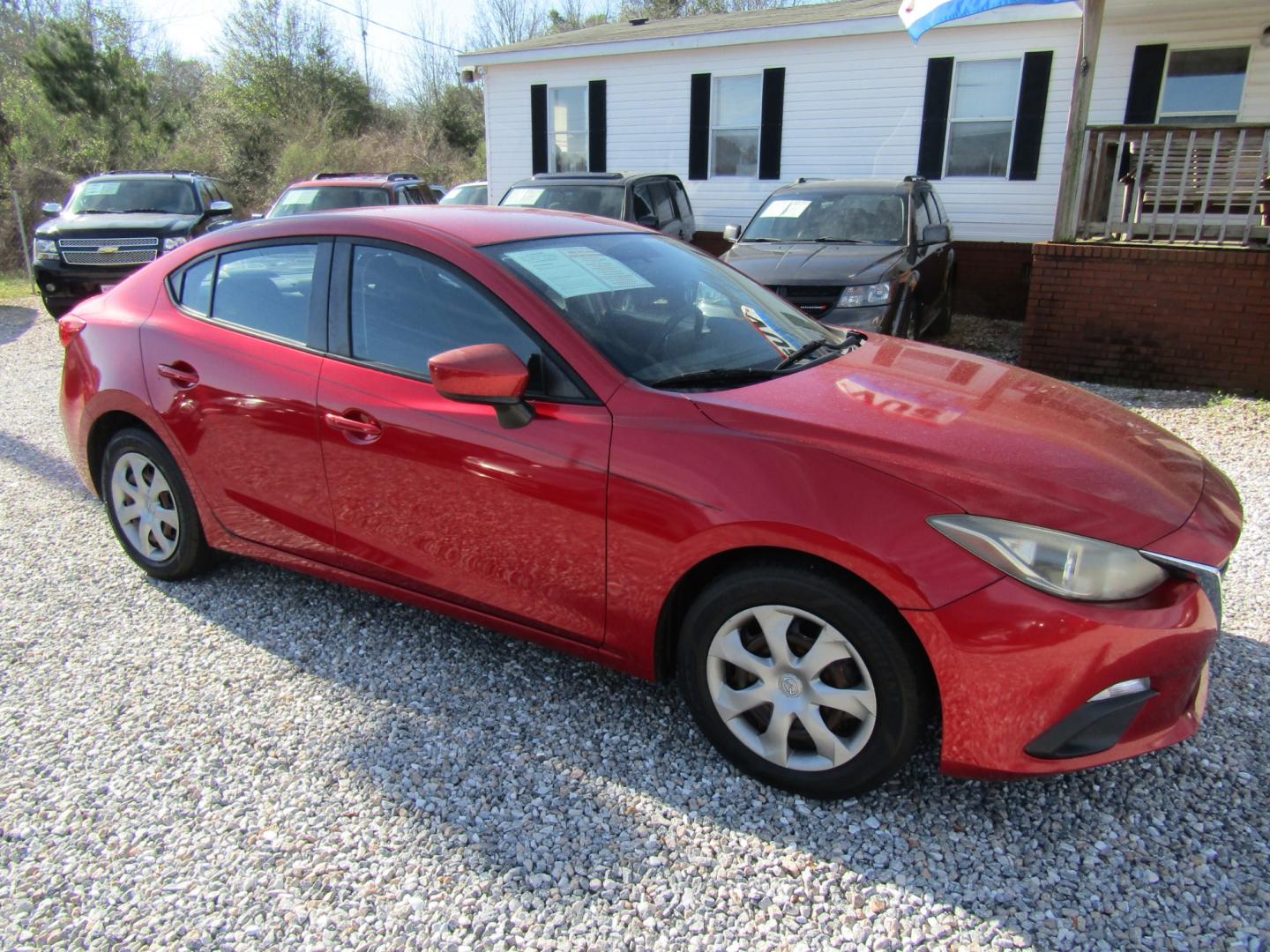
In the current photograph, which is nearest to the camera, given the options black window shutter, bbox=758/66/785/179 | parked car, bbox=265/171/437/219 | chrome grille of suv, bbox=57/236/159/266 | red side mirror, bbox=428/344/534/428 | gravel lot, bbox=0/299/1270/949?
gravel lot, bbox=0/299/1270/949

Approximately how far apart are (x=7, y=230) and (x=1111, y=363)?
2006 cm

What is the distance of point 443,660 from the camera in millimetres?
3266

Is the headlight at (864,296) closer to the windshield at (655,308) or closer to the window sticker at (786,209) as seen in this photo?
the window sticker at (786,209)

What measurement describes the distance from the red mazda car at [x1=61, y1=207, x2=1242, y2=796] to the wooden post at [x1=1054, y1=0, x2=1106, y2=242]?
17.8ft

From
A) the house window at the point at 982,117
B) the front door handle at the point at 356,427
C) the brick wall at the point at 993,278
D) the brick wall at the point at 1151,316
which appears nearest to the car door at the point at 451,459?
the front door handle at the point at 356,427

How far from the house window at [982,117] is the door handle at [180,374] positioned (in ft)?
35.9

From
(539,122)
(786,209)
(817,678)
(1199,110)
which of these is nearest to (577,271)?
(817,678)

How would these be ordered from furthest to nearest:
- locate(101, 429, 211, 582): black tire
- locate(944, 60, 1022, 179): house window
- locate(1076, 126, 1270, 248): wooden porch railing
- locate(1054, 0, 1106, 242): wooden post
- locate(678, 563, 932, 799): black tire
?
1. locate(944, 60, 1022, 179): house window
2. locate(1054, 0, 1106, 242): wooden post
3. locate(1076, 126, 1270, 248): wooden porch railing
4. locate(101, 429, 211, 582): black tire
5. locate(678, 563, 932, 799): black tire

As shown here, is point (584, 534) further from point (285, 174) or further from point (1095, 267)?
point (285, 174)

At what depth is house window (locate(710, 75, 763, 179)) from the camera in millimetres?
13008

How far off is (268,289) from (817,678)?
2515mm

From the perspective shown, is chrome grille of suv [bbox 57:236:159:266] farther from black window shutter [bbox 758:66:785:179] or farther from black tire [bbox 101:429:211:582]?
black window shutter [bbox 758:66:785:179]

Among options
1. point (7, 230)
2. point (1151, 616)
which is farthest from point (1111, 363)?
point (7, 230)

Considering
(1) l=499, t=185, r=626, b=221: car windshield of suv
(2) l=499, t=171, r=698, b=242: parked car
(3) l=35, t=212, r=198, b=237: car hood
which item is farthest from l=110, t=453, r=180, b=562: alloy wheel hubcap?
(3) l=35, t=212, r=198, b=237: car hood
